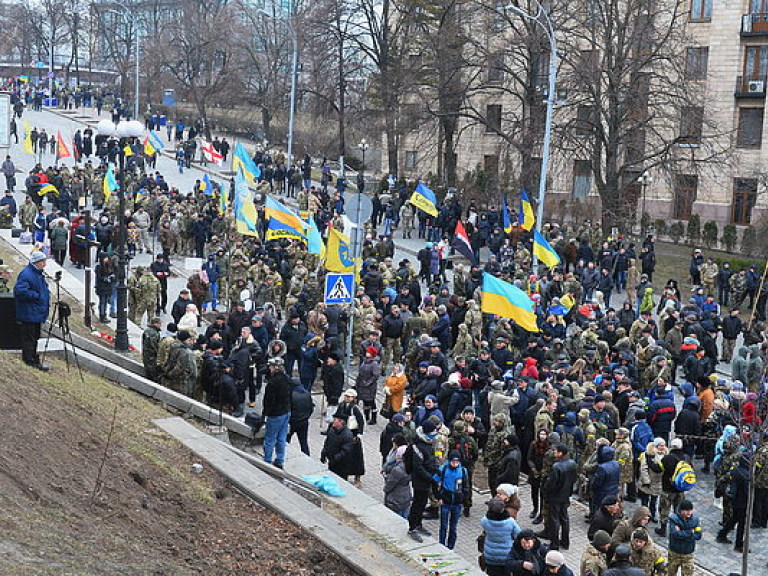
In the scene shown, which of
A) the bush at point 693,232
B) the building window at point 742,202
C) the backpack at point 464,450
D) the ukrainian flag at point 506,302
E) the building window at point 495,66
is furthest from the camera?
the building window at point 742,202

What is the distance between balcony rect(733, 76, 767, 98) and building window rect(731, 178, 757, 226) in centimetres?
A: 386

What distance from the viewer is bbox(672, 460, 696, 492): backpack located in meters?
12.9

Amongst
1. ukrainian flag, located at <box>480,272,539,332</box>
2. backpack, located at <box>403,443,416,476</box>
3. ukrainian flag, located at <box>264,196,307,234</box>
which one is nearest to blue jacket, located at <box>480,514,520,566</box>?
backpack, located at <box>403,443,416,476</box>

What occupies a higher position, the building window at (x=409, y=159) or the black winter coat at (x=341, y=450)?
the building window at (x=409, y=159)

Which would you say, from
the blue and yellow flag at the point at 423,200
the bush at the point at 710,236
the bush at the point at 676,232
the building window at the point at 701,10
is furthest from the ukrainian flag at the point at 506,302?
the building window at the point at 701,10

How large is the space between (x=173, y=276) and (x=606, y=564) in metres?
20.2

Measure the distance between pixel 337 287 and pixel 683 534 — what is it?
7548 mm

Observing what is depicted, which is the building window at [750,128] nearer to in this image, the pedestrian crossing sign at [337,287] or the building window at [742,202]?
the building window at [742,202]

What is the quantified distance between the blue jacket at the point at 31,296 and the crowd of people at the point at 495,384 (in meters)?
2.70

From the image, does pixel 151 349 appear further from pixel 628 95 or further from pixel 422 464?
pixel 628 95

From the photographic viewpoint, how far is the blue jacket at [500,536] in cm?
1058

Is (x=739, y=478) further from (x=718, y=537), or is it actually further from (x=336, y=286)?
(x=336, y=286)

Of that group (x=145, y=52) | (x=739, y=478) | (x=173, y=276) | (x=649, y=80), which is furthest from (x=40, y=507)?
(x=145, y=52)

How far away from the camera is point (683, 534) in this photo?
1152 cm
